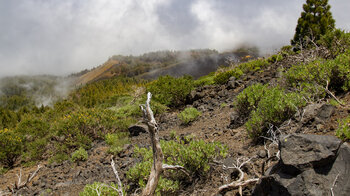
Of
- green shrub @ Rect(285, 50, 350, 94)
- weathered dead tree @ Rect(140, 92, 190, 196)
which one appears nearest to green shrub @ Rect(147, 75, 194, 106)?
green shrub @ Rect(285, 50, 350, 94)

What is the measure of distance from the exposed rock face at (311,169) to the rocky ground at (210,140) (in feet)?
1.70

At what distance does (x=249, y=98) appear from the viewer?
6.04 metres

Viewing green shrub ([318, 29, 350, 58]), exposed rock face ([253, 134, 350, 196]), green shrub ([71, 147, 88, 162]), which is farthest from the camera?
green shrub ([318, 29, 350, 58])

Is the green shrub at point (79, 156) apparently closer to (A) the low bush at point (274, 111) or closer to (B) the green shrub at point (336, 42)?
(A) the low bush at point (274, 111)

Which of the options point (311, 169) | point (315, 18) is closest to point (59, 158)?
point (311, 169)

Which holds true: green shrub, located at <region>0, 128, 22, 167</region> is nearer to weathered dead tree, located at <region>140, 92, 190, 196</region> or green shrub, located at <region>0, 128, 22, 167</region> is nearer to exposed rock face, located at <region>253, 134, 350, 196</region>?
weathered dead tree, located at <region>140, 92, 190, 196</region>

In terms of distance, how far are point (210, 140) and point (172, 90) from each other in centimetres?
622

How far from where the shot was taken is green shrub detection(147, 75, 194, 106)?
12.0 metres

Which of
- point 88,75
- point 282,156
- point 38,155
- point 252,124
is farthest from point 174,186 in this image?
point 88,75

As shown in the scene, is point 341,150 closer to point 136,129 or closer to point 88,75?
point 136,129

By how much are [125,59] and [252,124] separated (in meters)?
139

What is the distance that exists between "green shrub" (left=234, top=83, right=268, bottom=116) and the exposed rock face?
359cm

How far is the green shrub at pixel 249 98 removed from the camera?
6.00 meters

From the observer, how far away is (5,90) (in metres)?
136
